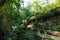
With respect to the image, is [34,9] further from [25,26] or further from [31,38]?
[31,38]

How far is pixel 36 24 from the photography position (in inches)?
225

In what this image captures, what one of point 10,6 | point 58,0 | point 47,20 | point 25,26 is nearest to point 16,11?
point 10,6

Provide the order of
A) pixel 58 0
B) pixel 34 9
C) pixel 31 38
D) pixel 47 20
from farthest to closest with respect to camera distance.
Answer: pixel 58 0
pixel 34 9
pixel 47 20
pixel 31 38

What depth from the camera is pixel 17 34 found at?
5.29 m

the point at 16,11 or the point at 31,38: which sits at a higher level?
the point at 16,11

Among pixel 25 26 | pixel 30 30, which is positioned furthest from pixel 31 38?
pixel 25 26

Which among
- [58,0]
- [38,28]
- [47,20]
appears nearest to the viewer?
[38,28]

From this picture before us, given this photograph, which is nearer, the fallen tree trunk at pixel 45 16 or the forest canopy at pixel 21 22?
the forest canopy at pixel 21 22

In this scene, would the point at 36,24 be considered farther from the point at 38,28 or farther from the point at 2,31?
the point at 2,31

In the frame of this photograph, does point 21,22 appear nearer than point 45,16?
No

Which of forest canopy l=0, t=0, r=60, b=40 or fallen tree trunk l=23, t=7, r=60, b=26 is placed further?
fallen tree trunk l=23, t=7, r=60, b=26

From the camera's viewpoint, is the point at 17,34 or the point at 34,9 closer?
the point at 17,34

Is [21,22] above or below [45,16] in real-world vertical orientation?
below

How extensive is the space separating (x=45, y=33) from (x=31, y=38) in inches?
20.4
